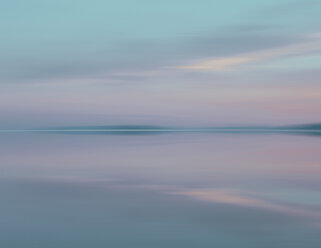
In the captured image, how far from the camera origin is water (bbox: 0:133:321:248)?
8.97ft

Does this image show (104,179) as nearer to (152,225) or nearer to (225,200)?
(225,200)

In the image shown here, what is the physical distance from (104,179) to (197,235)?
7.87 feet

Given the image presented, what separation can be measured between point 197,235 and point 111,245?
521mm

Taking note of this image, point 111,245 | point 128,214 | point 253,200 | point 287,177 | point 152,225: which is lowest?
point 111,245

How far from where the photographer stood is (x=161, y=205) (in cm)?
369

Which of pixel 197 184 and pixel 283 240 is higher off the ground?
pixel 197 184

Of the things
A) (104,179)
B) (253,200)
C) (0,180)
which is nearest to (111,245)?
(253,200)

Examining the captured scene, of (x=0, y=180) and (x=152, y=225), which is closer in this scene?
(x=152, y=225)

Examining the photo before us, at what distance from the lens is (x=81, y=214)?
333 cm

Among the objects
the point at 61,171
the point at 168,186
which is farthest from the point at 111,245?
the point at 61,171

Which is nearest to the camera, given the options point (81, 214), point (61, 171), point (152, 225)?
point (152, 225)

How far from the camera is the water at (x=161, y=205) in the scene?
2.73m

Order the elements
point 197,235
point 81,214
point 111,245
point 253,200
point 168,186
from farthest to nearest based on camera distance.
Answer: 1. point 168,186
2. point 253,200
3. point 81,214
4. point 197,235
5. point 111,245

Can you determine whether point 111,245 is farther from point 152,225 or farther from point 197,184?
point 197,184
